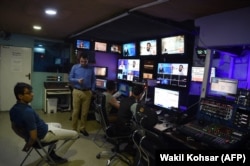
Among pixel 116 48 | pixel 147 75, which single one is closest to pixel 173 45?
A: pixel 147 75

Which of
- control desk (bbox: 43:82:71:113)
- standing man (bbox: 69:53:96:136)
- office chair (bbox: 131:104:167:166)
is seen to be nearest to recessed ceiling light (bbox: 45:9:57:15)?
standing man (bbox: 69:53:96:136)

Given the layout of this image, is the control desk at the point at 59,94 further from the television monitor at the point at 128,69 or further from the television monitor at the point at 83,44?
the television monitor at the point at 128,69

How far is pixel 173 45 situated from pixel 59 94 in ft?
12.7

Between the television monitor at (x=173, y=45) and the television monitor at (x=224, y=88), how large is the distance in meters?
1.44

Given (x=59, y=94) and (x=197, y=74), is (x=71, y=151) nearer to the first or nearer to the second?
(x=197, y=74)

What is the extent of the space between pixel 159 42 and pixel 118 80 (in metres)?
1.79

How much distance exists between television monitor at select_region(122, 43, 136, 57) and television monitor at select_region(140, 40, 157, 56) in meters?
0.35

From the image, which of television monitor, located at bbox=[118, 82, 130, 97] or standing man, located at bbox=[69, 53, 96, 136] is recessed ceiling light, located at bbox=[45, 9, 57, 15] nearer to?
standing man, located at bbox=[69, 53, 96, 136]

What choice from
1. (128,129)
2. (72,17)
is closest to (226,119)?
(128,129)

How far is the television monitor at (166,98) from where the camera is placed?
2.95 meters

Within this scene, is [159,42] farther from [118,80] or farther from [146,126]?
[146,126]

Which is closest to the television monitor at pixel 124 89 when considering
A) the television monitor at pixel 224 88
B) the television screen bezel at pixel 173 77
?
the television screen bezel at pixel 173 77

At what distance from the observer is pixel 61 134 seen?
2656mm

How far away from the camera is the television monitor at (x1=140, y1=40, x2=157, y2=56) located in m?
4.37
